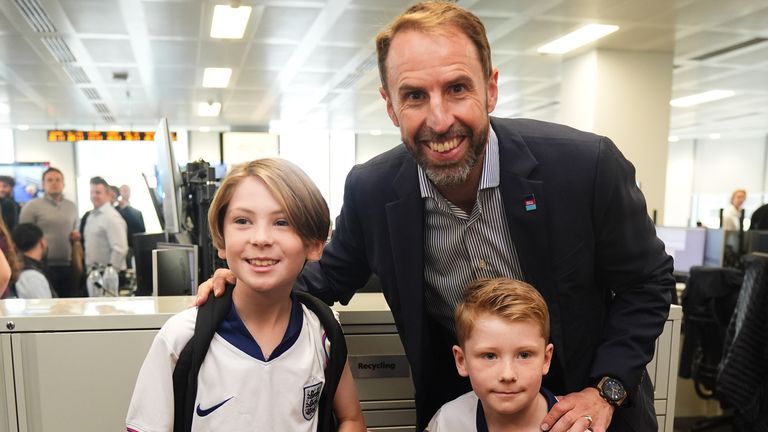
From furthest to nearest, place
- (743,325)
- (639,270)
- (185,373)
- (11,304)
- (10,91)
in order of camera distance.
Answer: (10,91)
(743,325)
(11,304)
(639,270)
(185,373)

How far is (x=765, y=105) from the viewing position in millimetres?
9406

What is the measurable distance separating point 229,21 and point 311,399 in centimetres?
458

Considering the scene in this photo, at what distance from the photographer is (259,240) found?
1031 mm

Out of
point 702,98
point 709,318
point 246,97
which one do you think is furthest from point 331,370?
point 702,98

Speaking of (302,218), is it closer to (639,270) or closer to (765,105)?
(639,270)

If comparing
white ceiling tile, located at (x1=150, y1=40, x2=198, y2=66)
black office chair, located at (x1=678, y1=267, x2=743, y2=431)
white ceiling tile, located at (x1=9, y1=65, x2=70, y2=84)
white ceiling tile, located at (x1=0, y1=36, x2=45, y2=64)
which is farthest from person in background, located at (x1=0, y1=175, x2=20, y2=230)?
black office chair, located at (x1=678, y1=267, x2=743, y2=431)

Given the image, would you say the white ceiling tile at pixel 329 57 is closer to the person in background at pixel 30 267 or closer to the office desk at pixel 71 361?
the person in background at pixel 30 267

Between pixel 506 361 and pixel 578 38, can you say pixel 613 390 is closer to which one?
pixel 506 361

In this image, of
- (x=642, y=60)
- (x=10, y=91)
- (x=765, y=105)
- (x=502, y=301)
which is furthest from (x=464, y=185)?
(x=765, y=105)

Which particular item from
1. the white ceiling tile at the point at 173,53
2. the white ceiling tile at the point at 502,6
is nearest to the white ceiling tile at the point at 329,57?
the white ceiling tile at the point at 173,53

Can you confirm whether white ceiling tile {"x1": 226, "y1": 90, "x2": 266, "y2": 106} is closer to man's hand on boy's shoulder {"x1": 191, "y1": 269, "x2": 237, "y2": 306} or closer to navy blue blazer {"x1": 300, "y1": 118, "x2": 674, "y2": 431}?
navy blue blazer {"x1": 300, "y1": 118, "x2": 674, "y2": 431}

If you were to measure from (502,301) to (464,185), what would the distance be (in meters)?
0.30

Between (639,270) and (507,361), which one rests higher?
(639,270)

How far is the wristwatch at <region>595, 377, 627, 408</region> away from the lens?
120 cm
